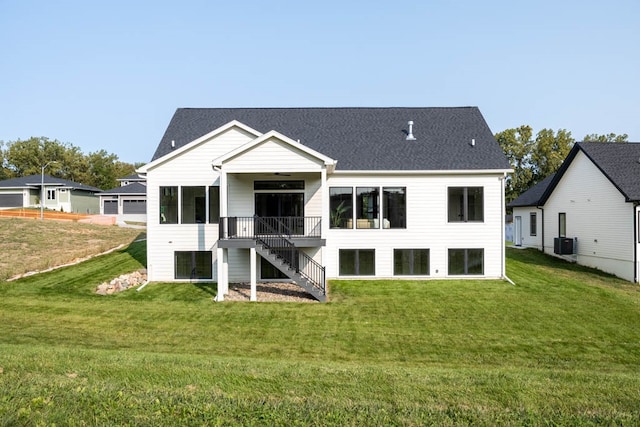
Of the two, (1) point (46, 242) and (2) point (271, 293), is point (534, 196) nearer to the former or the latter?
(2) point (271, 293)

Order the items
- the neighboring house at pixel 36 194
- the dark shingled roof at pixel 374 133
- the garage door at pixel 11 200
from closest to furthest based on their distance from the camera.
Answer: the dark shingled roof at pixel 374 133 < the neighboring house at pixel 36 194 < the garage door at pixel 11 200

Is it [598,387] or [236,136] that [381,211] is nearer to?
[236,136]

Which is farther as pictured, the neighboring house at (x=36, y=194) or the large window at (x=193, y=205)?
the neighboring house at (x=36, y=194)

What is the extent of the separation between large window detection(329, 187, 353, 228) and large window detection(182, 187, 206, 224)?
532 cm

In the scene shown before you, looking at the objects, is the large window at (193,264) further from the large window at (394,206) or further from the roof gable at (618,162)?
the roof gable at (618,162)

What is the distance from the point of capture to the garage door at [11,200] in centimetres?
A: 5000

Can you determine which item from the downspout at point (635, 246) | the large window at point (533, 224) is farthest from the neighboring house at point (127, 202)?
the downspout at point (635, 246)

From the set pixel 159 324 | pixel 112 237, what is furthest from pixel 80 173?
pixel 159 324

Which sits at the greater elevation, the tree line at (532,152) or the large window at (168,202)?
the tree line at (532,152)

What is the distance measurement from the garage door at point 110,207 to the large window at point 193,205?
3488 centimetres

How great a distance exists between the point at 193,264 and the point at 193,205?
245 cm

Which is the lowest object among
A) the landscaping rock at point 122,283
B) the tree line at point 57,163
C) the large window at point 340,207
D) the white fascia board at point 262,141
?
the landscaping rock at point 122,283

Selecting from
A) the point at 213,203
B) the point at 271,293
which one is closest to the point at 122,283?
the point at 213,203

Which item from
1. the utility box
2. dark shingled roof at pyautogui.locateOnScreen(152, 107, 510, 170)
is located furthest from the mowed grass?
the utility box
